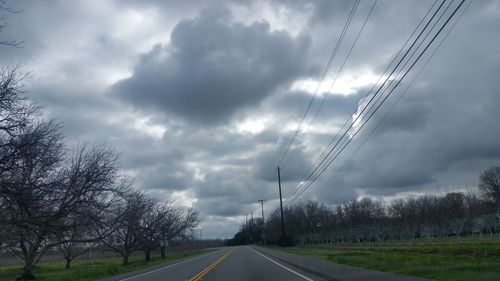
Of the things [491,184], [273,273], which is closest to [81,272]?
[273,273]

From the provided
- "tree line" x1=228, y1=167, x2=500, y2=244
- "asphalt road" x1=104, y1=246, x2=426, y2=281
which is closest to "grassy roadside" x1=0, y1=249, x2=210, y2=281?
"asphalt road" x1=104, y1=246, x2=426, y2=281

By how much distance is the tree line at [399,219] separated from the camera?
84.7 meters

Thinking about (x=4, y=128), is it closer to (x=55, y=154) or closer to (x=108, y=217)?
(x=55, y=154)

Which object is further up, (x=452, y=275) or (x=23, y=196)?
(x=23, y=196)

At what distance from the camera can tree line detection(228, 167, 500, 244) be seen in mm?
→ 84669

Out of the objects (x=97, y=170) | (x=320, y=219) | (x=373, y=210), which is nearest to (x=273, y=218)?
(x=320, y=219)

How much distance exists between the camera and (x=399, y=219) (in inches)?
5320

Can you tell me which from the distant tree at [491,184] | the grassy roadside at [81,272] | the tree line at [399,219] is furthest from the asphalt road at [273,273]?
the distant tree at [491,184]

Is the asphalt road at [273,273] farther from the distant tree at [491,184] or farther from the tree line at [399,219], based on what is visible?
the distant tree at [491,184]

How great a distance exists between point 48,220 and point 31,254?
24.3 metres

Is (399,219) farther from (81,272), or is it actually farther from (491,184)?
(81,272)

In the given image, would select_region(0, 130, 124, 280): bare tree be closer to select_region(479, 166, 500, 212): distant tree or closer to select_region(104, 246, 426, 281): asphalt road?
select_region(104, 246, 426, 281): asphalt road

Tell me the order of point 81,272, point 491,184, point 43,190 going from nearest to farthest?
point 43,190
point 81,272
point 491,184

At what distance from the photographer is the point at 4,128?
16734mm
